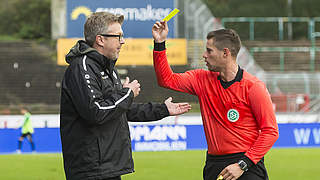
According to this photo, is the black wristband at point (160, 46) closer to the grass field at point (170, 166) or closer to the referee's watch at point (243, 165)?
the referee's watch at point (243, 165)

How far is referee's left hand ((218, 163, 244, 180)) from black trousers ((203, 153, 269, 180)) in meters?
0.15

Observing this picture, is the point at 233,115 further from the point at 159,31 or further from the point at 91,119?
the point at 91,119

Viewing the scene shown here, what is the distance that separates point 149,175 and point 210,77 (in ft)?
24.0

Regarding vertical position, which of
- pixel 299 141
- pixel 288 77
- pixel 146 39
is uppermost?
pixel 146 39

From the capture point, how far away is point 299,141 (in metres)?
20.1

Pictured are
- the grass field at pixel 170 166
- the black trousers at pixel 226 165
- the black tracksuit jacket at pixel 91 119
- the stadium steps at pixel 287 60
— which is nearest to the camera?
the black tracksuit jacket at pixel 91 119

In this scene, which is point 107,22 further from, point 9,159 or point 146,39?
point 146,39

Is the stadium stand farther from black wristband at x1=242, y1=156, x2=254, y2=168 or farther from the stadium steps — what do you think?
black wristband at x1=242, y1=156, x2=254, y2=168

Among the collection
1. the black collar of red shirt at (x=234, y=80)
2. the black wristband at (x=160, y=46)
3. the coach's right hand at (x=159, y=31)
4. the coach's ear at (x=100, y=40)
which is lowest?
the black collar of red shirt at (x=234, y=80)

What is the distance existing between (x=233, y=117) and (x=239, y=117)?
5 cm

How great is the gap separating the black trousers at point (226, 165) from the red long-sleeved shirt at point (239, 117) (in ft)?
0.13

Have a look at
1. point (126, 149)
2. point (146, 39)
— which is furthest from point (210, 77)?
point (146, 39)

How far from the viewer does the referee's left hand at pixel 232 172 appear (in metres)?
4.48

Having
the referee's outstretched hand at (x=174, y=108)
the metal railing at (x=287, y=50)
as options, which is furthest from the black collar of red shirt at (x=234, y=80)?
the metal railing at (x=287, y=50)
